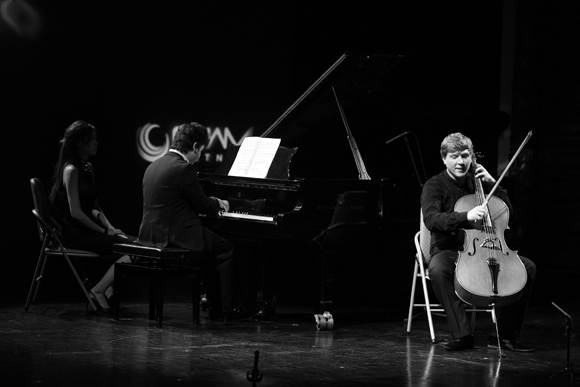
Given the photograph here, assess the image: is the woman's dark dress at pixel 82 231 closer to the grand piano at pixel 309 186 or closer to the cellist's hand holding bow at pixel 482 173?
the grand piano at pixel 309 186

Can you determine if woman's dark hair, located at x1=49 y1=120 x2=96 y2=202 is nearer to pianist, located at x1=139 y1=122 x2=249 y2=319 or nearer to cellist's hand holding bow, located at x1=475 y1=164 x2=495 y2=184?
pianist, located at x1=139 y1=122 x2=249 y2=319

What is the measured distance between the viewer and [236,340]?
17.0 feet

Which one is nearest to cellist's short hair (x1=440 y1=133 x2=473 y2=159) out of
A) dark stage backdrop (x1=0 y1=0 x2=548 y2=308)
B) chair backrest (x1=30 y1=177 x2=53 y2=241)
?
dark stage backdrop (x1=0 y1=0 x2=548 y2=308)

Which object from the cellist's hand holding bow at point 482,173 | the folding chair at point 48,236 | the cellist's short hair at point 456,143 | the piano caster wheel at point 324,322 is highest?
the cellist's short hair at point 456,143

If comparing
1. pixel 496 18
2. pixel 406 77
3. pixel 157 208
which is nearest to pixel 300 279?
pixel 157 208

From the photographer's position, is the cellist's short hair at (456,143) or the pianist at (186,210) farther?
the pianist at (186,210)

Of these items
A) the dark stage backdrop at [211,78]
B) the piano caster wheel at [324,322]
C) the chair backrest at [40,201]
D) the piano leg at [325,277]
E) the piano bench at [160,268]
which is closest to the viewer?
the piano bench at [160,268]

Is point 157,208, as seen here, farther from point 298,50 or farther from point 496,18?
point 496,18

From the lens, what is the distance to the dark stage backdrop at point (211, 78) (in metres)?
7.45

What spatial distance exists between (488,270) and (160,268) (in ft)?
6.55

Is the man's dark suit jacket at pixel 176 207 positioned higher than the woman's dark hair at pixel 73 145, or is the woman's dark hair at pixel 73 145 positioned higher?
the woman's dark hair at pixel 73 145

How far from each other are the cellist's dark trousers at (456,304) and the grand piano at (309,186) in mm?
828

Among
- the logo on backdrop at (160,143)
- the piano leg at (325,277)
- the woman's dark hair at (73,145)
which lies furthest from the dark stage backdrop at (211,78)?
the piano leg at (325,277)

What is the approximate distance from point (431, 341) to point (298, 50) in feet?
13.0
